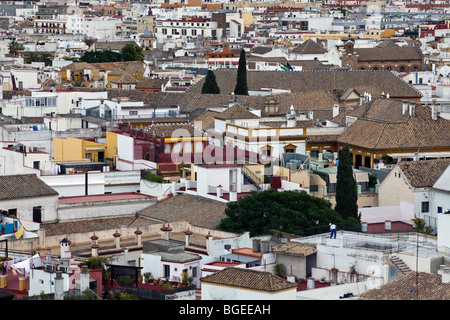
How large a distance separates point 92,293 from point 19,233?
7.48m

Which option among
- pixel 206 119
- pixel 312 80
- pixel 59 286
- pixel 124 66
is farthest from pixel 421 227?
pixel 124 66

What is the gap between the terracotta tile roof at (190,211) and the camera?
1348 inches

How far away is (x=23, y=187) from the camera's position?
3431 cm

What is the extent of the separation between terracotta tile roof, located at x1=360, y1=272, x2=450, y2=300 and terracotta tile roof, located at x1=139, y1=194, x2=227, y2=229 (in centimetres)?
946

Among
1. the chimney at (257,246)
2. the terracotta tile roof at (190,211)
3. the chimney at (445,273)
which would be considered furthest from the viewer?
the terracotta tile roof at (190,211)

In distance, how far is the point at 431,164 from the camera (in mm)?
38094

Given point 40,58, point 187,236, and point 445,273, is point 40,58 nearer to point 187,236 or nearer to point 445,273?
point 187,236

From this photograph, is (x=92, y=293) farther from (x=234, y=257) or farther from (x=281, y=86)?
(x=281, y=86)

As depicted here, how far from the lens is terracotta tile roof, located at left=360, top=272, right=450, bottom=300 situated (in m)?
23.8

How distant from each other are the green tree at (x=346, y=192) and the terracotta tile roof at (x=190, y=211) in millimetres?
3235

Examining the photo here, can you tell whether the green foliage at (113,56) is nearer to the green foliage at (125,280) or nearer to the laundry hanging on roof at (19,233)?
the laundry hanging on roof at (19,233)

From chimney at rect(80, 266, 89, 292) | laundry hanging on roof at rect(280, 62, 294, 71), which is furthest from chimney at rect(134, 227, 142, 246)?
laundry hanging on roof at rect(280, 62, 294, 71)

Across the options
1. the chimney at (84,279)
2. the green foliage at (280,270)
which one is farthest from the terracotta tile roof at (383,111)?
the chimney at (84,279)

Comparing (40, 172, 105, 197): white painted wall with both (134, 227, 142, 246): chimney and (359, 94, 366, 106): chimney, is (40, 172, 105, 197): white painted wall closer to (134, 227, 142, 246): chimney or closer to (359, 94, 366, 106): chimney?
(134, 227, 142, 246): chimney
